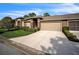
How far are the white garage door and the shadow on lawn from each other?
64cm

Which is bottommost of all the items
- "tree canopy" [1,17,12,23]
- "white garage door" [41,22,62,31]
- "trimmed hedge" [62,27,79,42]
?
"trimmed hedge" [62,27,79,42]

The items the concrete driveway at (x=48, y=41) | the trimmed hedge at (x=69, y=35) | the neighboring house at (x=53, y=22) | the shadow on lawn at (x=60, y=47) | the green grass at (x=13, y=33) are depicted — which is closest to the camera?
the shadow on lawn at (x=60, y=47)

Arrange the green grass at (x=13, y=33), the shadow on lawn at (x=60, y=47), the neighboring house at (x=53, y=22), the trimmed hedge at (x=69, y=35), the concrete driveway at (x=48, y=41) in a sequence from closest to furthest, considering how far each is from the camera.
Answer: the shadow on lawn at (x=60, y=47), the concrete driveway at (x=48, y=41), the trimmed hedge at (x=69, y=35), the neighboring house at (x=53, y=22), the green grass at (x=13, y=33)

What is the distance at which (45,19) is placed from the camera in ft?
30.9

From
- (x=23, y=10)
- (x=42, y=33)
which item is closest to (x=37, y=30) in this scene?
(x=42, y=33)

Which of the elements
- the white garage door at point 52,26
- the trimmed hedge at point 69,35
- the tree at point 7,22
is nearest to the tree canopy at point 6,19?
the tree at point 7,22

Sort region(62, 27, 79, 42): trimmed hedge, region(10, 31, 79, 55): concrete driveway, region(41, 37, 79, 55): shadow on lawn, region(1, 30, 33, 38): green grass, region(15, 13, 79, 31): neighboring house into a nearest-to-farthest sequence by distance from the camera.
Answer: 1. region(41, 37, 79, 55): shadow on lawn
2. region(10, 31, 79, 55): concrete driveway
3. region(62, 27, 79, 42): trimmed hedge
4. region(15, 13, 79, 31): neighboring house
5. region(1, 30, 33, 38): green grass

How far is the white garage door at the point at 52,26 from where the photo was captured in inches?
351

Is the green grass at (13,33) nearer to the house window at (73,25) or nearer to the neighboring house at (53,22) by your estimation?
the neighboring house at (53,22)

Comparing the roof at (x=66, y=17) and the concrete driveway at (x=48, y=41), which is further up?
the roof at (x=66, y=17)

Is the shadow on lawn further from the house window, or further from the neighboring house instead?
the house window

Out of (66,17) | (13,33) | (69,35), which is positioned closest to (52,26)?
(66,17)

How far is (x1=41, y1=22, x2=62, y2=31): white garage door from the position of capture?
8.92m

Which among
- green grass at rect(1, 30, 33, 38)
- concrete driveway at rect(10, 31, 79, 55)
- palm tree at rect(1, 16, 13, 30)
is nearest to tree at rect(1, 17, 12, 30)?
palm tree at rect(1, 16, 13, 30)
